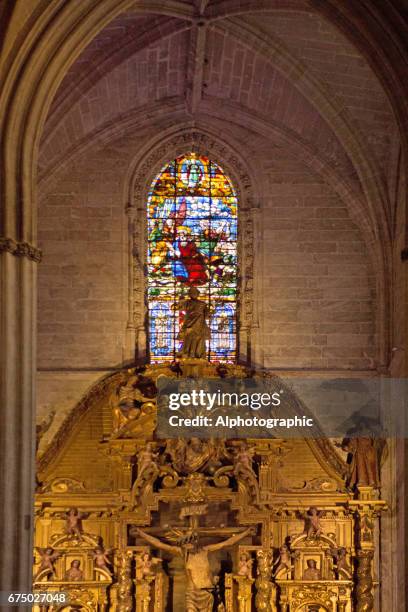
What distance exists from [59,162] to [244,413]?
16.7 ft

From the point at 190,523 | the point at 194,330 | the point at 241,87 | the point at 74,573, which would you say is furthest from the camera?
the point at 241,87

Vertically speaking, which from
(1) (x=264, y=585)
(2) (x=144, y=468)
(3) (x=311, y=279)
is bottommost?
(1) (x=264, y=585)

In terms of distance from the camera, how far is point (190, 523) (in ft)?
75.2

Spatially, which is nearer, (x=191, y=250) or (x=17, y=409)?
(x=17, y=409)

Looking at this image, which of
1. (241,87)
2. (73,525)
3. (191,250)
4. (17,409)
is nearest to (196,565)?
(73,525)

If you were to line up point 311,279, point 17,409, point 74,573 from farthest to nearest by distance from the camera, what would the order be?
A: point 311,279, point 74,573, point 17,409

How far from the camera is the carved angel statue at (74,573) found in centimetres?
2267

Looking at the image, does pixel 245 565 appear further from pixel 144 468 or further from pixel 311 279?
pixel 311 279

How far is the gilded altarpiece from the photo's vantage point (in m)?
22.7

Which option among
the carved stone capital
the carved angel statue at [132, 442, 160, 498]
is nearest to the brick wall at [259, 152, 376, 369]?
the carved angel statue at [132, 442, 160, 498]

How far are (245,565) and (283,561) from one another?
23.7 inches

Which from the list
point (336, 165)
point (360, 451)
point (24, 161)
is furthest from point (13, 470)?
Answer: point (336, 165)

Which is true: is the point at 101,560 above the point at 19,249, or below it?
below

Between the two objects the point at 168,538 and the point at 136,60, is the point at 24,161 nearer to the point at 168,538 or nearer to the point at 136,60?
the point at 136,60
